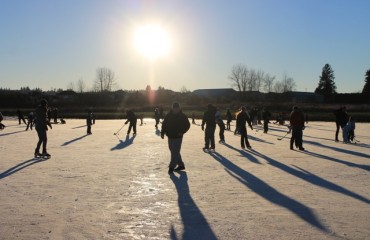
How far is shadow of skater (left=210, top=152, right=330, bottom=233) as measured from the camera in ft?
19.1

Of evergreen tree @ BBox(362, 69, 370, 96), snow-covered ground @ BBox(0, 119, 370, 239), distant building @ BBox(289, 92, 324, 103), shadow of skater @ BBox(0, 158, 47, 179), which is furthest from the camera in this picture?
distant building @ BBox(289, 92, 324, 103)

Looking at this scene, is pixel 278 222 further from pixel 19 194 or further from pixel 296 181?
pixel 19 194

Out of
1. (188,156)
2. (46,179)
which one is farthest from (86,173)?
(188,156)

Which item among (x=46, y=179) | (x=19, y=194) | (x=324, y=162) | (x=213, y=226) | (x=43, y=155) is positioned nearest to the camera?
(x=213, y=226)

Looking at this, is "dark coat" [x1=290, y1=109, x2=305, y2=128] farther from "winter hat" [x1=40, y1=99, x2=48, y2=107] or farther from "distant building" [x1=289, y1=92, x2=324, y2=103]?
"distant building" [x1=289, y1=92, x2=324, y2=103]

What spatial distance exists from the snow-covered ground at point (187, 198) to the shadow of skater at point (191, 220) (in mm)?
12

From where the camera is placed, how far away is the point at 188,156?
13.2 metres

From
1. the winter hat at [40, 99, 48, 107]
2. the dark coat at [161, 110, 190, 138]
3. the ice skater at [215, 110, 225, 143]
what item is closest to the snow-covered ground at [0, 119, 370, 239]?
the dark coat at [161, 110, 190, 138]

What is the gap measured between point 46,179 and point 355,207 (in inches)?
237

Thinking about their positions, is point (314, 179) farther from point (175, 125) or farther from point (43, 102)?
point (43, 102)

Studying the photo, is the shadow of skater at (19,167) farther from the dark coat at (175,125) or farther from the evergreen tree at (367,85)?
the evergreen tree at (367,85)

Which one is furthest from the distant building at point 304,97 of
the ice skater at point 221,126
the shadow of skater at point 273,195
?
the shadow of skater at point 273,195

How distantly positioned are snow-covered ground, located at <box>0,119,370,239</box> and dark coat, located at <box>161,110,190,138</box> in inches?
37.0

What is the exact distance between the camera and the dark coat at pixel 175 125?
990cm
